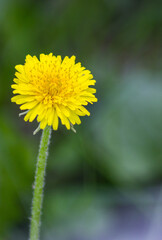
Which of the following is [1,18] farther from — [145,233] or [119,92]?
[145,233]

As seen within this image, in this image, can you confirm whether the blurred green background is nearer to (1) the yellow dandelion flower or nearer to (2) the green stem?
(2) the green stem

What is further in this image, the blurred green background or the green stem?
the blurred green background

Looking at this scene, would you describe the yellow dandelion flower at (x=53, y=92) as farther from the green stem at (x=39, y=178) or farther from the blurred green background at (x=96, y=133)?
the blurred green background at (x=96, y=133)

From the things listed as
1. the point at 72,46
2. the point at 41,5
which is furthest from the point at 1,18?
the point at 72,46

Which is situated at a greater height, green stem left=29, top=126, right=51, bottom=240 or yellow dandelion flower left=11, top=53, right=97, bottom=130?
yellow dandelion flower left=11, top=53, right=97, bottom=130

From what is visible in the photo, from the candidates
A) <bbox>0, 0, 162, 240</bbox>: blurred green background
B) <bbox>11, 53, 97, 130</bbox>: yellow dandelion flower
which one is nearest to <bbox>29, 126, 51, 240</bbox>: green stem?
<bbox>11, 53, 97, 130</bbox>: yellow dandelion flower

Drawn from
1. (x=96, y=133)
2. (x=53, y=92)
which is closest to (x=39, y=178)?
(x=53, y=92)

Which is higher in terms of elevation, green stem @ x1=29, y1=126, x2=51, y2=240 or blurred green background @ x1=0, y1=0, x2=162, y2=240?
blurred green background @ x1=0, y1=0, x2=162, y2=240

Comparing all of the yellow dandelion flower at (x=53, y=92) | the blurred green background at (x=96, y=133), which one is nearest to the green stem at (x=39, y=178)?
the yellow dandelion flower at (x=53, y=92)
